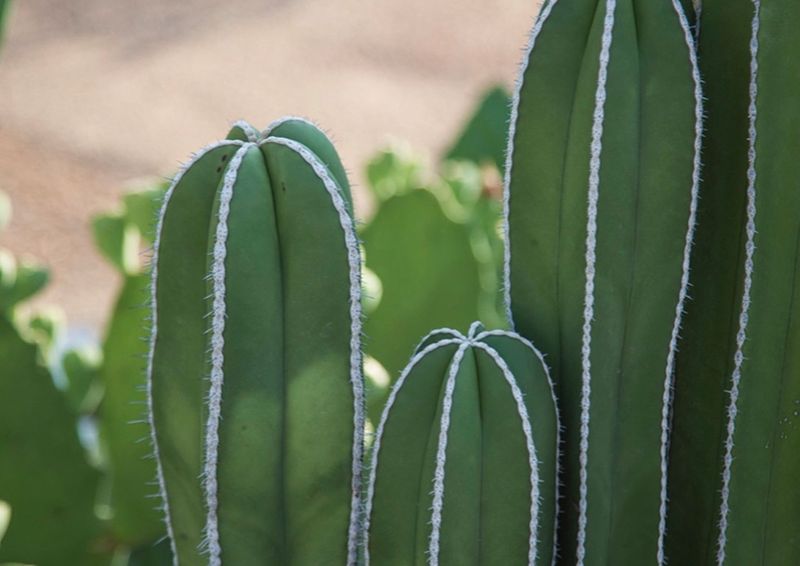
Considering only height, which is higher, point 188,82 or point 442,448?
point 188,82

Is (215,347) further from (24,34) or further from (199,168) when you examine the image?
(24,34)

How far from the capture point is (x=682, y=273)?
105 cm

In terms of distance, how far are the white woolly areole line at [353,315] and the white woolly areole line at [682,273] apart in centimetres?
24

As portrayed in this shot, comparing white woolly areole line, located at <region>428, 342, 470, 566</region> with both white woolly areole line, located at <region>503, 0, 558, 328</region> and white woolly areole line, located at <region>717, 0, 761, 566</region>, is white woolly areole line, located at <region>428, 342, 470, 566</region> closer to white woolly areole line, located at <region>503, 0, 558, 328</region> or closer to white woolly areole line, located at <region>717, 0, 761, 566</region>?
white woolly areole line, located at <region>503, 0, 558, 328</region>

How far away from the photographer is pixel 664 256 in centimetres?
105

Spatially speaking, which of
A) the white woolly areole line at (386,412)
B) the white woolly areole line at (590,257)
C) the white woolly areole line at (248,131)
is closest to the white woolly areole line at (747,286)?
the white woolly areole line at (590,257)

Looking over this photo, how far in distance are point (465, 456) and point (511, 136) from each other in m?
0.26

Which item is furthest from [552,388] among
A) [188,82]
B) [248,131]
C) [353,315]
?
[188,82]

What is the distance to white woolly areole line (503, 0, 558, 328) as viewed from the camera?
104 centimetres

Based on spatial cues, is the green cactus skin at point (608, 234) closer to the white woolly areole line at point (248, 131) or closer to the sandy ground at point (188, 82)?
the white woolly areole line at point (248, 131)

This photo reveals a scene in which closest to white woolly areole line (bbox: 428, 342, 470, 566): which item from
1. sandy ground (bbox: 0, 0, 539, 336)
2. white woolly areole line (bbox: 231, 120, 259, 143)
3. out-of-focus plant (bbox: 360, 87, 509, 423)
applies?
white woolly areole line (bbox: 231, 120, 259, 143)

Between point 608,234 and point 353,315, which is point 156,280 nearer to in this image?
point 353,315

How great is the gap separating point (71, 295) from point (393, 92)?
183cm

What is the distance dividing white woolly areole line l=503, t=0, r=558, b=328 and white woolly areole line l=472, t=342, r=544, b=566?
0.11m
